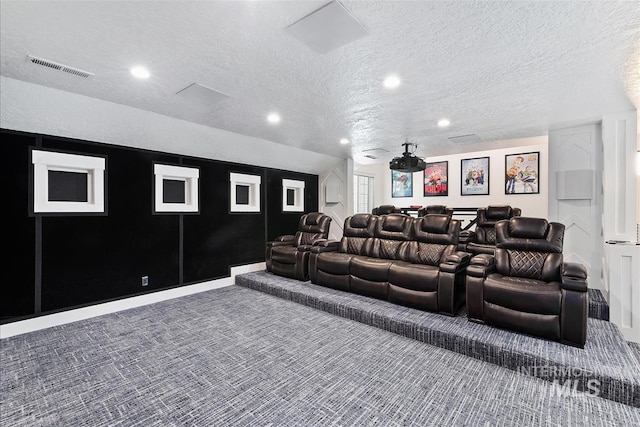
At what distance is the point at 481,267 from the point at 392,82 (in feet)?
6.97

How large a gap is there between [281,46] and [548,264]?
3.37 m

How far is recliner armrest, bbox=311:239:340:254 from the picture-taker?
4.92m

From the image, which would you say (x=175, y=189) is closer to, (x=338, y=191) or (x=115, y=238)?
(x=115, y=238)

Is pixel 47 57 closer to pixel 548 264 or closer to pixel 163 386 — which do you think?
pixel 163 386

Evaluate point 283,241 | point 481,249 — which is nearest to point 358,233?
point 283,241

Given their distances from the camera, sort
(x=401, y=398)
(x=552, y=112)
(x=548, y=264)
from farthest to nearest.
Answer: (x=552, y=112), (x=548, y=264), (x=401, y=398)

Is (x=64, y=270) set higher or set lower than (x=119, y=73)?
lower

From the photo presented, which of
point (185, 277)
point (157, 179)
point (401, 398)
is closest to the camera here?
point (401, 398)

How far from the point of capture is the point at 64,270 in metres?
3.59

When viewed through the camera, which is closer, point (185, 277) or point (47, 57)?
point (47, 57)

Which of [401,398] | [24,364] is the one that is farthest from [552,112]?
[24,364]

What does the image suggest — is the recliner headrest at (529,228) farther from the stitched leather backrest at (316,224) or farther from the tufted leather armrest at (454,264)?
the stitched leather backrest at (316,224)

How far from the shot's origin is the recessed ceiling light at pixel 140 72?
8.45 ft

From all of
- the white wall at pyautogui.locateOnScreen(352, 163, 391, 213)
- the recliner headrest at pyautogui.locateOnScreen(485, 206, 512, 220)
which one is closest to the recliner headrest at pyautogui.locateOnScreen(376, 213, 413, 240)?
the recliner headrest at pyautogui.locateOnScreen(485, 206, 512, 220)
